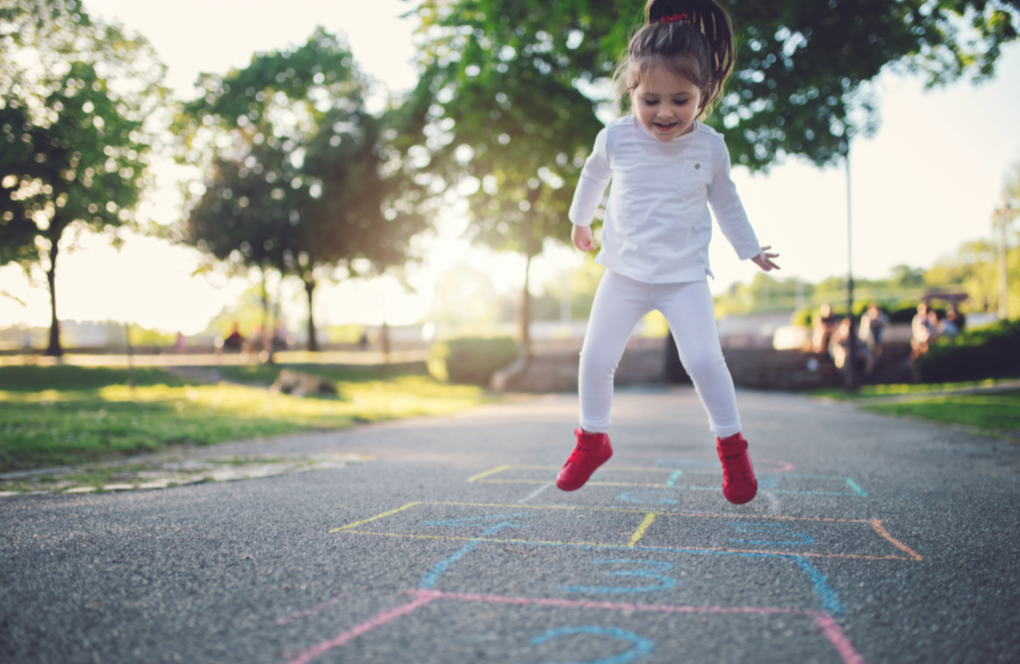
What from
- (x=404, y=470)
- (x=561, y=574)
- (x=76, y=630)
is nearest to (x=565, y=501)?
(x=561, y=574)

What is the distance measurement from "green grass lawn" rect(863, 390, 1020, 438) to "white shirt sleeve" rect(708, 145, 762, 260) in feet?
18.8

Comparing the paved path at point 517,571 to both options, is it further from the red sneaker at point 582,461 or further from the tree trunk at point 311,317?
the tree trunk at point 311,317

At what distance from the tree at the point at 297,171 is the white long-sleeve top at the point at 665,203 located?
855 inches

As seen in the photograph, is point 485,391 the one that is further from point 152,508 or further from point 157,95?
point 152,508

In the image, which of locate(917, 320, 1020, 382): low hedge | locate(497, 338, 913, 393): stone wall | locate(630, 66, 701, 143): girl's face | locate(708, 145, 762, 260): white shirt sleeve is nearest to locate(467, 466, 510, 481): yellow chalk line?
locate(708, 145, 762, 260): white shirt sleeve

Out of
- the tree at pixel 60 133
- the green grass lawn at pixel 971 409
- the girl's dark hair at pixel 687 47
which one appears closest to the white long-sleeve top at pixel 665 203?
the girl's dark hair at pixel 687 47

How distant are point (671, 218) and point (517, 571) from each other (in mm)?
1741

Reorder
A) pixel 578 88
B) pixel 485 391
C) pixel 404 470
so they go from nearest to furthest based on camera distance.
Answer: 1. pixel 404 470
2. pixel 578 88
3. pixel 485 391

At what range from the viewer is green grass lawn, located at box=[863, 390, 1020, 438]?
26.7 feet

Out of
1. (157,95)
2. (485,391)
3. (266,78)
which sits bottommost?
(485,391)

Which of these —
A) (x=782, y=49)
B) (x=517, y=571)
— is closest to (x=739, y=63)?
(x=782, y=49)

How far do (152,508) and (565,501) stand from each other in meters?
2.13

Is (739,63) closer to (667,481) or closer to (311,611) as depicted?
(667,481)

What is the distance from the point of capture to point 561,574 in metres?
2.34
